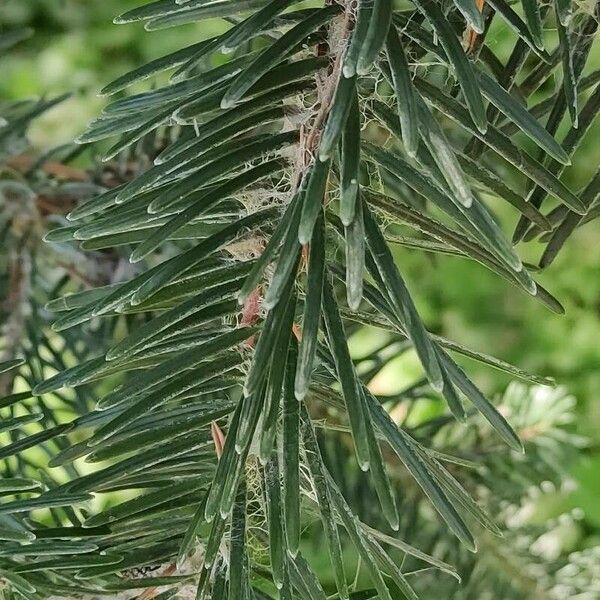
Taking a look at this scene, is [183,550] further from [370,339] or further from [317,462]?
[370,339]

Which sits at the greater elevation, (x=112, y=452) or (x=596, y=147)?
(x=596, y=147)

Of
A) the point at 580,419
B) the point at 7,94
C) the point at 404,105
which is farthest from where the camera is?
the point at 7,94

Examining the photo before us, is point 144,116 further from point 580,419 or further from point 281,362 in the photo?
point 580,419

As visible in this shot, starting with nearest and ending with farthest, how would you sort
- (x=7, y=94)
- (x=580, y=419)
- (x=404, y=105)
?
(x=404, y=105), (x=580, y=419), (x=7, y=94)

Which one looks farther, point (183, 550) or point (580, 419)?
point (580, 419)

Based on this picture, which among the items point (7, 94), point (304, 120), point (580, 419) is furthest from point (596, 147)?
point (304, 120)

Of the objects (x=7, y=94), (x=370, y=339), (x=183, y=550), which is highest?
(x=7, y=94)

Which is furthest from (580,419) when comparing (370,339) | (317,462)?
(317,462)
